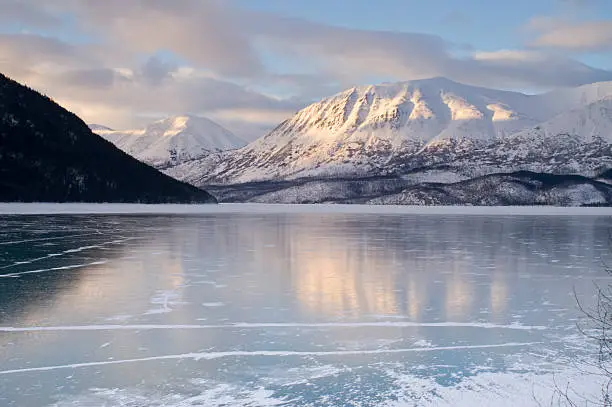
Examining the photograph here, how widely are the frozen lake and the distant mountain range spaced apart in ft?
320

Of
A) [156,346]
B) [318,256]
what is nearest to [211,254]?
[318,256]

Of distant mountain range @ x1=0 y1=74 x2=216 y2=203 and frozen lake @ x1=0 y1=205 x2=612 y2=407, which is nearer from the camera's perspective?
frozen lake @ x1=0 y1=205 x2=612 y2=407

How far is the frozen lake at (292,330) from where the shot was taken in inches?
395

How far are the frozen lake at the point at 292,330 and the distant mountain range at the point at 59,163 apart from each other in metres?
97.4

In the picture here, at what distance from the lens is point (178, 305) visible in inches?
661

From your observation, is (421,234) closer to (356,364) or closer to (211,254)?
(211,254)

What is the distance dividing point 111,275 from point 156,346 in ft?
35.1

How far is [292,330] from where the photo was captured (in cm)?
1401

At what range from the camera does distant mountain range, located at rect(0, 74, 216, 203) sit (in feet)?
384

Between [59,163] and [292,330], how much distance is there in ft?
403

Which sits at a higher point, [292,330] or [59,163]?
[59,163]

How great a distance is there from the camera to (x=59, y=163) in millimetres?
125938

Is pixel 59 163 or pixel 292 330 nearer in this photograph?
pixel 292 330

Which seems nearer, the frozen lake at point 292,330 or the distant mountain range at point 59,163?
the frozen lake at point 292,330
